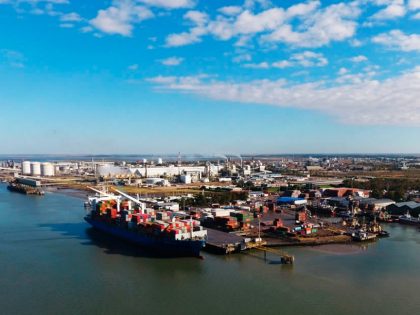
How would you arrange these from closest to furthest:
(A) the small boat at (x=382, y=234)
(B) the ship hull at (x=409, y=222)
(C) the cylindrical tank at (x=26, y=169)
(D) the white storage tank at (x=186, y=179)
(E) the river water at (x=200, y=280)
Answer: (E) the river water at (x=200, y=280)
(A) the small boat at (x=382, y=234)
(B) the ship hull at (x=409, y=222)
(D) the white storage tank at (x=186, y=179)
(C) the cylindrical tank at (x=26, y=169)

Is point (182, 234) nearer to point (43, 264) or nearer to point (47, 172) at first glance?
point (43, 264)

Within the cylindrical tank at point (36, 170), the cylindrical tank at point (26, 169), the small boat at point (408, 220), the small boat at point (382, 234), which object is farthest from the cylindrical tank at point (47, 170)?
the small boat at point (382, 234)

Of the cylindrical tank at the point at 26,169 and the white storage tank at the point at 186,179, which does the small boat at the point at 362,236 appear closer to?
the white storage tank at the point at 186,179

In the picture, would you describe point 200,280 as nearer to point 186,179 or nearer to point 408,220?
point 408,220

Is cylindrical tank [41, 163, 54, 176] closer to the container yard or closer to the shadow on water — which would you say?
the container yard

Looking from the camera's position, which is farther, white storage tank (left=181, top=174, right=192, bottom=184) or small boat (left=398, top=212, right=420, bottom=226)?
white storage tank (left=181, top=174, right=192, bottom=184)

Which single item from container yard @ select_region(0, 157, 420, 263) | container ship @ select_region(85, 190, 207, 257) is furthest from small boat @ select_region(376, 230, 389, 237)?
container ship @ select_region(85, 190, 207, 257)
